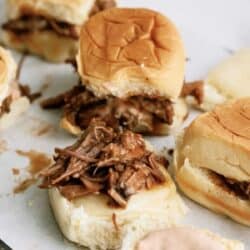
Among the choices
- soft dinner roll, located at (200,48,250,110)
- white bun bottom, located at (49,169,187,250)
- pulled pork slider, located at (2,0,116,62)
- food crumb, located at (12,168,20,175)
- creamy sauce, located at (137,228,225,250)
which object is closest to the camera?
creamy sauce, located at (137,228,225,250)

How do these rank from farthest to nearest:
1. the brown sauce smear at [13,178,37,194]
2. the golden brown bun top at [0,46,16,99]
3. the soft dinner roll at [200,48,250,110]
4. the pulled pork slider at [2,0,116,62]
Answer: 1. the pulled pork slider at [2,0,116,62]
2. the soft dinner roll at [200,48,250,110]
3. the golden brown bun top at [0,46,16,99]
4. the brown sauce smear at [13,178,37,194]

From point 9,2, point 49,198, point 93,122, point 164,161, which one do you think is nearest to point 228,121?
point 164,161

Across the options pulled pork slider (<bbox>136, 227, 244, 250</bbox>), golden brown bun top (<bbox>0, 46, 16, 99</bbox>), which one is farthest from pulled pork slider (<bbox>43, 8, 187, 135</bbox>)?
pulled pork slider (<bbox>136, 227, 244, 250</bbox>)

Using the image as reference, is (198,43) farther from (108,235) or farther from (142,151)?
(108,235)

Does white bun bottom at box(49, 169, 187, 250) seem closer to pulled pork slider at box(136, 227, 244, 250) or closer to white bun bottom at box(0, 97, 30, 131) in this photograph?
pulled pork slider at box(136, 227, 244, 250)

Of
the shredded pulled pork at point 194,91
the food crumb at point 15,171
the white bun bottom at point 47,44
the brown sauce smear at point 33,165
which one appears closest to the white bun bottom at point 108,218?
the brown sauce smear at point 33,165

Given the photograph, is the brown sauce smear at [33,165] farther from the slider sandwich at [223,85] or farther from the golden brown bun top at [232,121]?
the slider sandwich at [223,85]

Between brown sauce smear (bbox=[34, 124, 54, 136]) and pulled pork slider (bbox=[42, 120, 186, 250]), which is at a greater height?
pulled pork slider (bbox=[42, 120, 186, 250])
